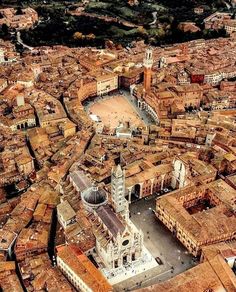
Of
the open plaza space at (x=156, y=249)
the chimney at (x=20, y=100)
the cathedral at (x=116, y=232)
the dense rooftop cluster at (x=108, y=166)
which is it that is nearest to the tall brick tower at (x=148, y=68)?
the dense rooftop cluster at (x=108, y=166)

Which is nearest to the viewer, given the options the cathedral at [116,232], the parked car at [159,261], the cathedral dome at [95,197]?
the cathedral at [116,232]

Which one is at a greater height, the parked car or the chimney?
the chimney

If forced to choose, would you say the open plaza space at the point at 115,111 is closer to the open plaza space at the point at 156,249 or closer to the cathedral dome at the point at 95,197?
the open plaza space at the point at 156,249

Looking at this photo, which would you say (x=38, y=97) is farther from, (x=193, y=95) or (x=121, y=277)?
(x=121, y=277)

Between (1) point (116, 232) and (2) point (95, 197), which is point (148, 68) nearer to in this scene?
(2) point (95, 197)

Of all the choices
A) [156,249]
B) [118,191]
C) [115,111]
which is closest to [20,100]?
[115,111]

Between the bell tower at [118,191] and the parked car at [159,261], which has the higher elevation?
the bell tower at [118,191]

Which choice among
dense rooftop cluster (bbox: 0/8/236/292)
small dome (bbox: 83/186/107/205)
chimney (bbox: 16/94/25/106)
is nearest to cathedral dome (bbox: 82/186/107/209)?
small dome (bbox: 83/186/107/205)

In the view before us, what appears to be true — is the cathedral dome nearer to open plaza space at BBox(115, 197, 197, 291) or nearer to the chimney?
open plaza space at BBox(115, 197, 197, 291)
